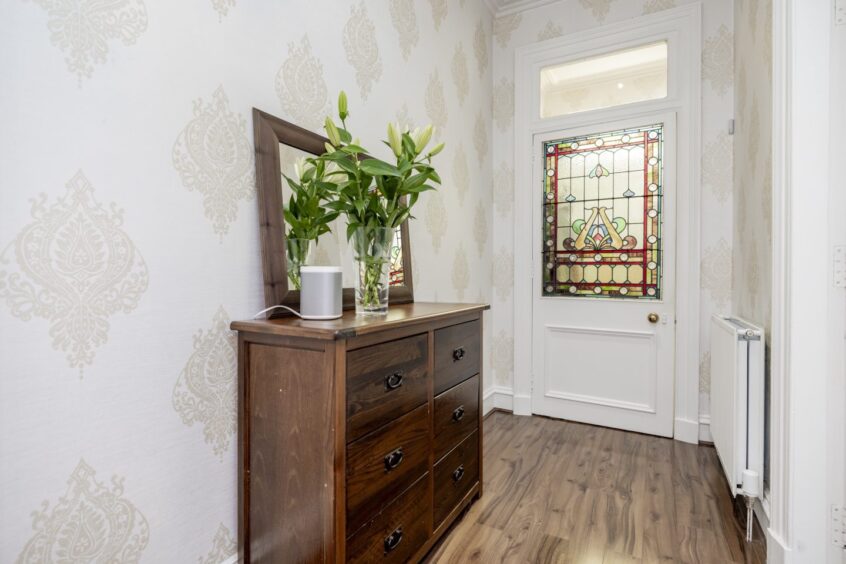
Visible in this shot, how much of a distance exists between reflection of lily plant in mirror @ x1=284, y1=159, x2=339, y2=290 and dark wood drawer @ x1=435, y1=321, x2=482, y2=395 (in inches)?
21.7

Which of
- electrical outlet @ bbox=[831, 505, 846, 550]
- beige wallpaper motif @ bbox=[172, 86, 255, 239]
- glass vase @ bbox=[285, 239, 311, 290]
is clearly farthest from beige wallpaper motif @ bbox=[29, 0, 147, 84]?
electrical outlet @ bbox=[831, 505, 846, 550]

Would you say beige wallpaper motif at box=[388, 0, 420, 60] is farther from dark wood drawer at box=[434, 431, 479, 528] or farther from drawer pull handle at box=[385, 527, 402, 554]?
drawer pull handle at box=[385, 527, 402, 554]

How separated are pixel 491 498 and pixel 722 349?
133cm

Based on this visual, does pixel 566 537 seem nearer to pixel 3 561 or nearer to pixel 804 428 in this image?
pixel 804 428

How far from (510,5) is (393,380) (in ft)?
10.1

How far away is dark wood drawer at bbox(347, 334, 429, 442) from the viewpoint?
1184mm

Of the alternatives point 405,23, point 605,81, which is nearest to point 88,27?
point 405,23

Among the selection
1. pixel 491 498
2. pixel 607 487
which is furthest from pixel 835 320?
pixel 491 498

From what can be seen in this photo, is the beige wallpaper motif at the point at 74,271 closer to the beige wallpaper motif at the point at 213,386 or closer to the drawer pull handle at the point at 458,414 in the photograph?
the beige wallpaper motif at the point at 213,386

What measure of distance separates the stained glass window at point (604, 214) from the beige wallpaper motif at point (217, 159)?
7.60 ft

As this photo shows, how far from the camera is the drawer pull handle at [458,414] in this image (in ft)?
5.71

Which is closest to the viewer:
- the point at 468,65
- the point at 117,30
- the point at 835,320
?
the point at 117,30

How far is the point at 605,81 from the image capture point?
3.04 m

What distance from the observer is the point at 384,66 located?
210cm
